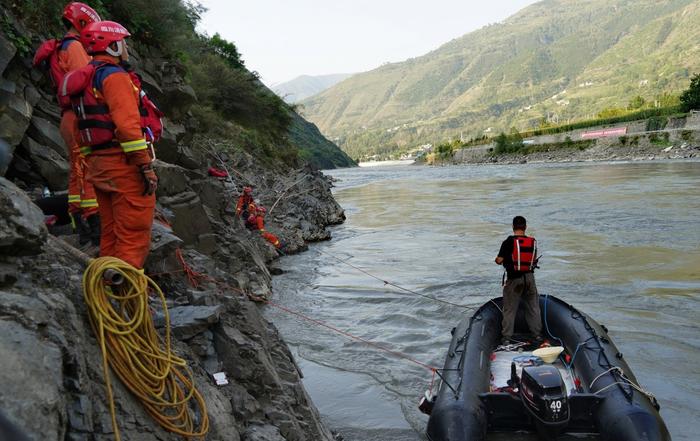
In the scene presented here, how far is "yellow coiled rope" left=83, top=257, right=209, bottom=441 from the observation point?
269cm

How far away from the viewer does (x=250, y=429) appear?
3615 millimetres

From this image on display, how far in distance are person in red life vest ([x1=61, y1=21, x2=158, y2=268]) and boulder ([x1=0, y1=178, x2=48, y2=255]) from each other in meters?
1.05

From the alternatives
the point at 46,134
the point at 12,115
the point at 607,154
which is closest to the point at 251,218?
the point at 46,134

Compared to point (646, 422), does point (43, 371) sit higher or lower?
higher

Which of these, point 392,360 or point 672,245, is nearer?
point 392,360

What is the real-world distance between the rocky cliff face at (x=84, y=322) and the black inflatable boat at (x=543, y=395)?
4.41ft

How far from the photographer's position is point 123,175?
366cm

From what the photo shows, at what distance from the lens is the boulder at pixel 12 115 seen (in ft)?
17.9

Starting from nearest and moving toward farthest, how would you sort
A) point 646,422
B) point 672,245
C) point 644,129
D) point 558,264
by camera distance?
point 646,422
point 558,264
point 672,245
point 644,129

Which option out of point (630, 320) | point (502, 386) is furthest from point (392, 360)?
point (630, 320)

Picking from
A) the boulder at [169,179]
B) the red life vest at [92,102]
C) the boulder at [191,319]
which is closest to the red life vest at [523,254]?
the boulder at [191,319]

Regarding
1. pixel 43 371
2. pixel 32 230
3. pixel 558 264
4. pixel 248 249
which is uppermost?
→ pixel 32 230

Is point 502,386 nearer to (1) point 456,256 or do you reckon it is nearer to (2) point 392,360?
(2) point 392,360

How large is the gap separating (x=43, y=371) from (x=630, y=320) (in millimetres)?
9245
